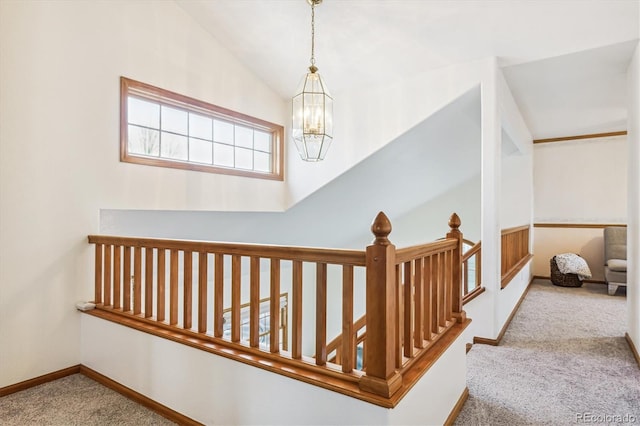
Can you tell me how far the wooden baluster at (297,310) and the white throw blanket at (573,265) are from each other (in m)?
5.77

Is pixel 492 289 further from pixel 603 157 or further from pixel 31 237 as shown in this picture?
pixel 603 157

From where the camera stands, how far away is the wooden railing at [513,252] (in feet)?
13.0

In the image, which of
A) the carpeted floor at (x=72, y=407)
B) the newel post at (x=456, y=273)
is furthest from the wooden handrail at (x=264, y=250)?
the newel post at (x=456, y=273)

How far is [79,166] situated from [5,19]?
1026mm

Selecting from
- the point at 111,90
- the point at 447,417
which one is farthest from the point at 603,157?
the point at 111,90

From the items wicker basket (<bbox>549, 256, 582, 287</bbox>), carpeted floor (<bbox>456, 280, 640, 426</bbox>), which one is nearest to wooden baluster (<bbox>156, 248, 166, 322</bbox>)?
carpeted floor (<bbox>456, 280, 640, 426</bbox>)

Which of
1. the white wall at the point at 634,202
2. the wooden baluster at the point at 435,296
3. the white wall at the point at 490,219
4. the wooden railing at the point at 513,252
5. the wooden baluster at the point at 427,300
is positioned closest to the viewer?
the wooden baluster at the point at 427,300

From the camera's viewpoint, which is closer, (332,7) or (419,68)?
(332,7)

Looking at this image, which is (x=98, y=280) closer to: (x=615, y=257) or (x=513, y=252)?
(x=513, y=252)

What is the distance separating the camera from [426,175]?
16.4 feet

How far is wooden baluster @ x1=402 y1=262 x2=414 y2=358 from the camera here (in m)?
1.69

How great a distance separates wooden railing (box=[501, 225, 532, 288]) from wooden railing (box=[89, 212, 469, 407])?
1.91 meters

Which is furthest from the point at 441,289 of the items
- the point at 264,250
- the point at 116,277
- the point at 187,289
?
the point at 116,277

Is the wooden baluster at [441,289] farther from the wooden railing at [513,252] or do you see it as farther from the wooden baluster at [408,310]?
the wooden railing at [513,252]
